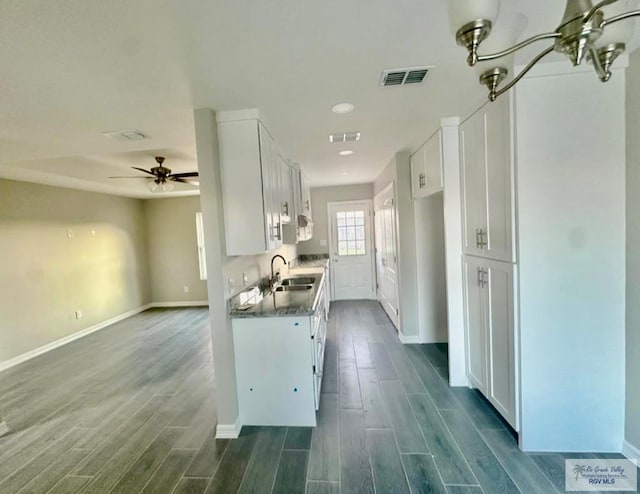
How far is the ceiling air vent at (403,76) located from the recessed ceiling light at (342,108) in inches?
13.9

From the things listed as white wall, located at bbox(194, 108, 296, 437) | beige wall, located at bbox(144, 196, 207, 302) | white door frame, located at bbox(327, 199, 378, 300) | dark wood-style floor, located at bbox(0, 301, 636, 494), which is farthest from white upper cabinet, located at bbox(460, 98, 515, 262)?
beige wall, located at bbox(144, 196, 207, 302)

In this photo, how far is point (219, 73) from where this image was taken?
1.73 metres

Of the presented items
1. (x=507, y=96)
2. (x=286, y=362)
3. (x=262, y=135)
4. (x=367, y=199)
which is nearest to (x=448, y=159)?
(x=507, y=96)

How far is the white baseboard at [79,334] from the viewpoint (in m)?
3.87

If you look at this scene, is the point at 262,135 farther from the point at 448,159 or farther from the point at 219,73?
the point at 448,159

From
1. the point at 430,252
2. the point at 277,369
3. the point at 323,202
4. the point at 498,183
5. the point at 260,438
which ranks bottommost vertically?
the point at 260,438

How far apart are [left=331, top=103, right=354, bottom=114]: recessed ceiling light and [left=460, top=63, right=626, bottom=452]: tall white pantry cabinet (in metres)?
1.03

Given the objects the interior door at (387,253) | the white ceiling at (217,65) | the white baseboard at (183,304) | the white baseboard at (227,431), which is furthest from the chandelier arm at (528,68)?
the white baseboard at (183,304)

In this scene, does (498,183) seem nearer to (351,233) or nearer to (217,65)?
(217,65)

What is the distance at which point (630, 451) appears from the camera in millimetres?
1826

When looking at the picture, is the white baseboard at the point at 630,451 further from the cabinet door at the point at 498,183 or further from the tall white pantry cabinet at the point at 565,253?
the cabinet door at the point at 498,183

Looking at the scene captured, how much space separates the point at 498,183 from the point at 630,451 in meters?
1.85

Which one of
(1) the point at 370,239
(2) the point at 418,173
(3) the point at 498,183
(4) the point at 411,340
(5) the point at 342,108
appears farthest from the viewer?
(1) the point at 370,239

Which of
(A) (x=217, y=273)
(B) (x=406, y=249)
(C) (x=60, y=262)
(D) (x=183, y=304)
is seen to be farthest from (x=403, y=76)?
(D) (x=183, y=304)
